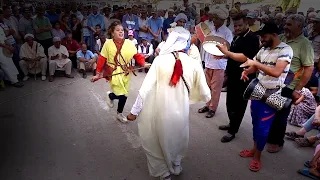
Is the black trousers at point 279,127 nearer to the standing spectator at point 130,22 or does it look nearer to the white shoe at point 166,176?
the white shoe at point 166,176

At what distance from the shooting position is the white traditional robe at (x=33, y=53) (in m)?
6.87

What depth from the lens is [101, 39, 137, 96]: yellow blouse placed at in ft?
12.8

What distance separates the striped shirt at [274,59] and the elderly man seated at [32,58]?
605cm

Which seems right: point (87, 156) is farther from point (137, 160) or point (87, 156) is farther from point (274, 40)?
point (274, 40)

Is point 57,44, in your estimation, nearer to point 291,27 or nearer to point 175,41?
point 175,41

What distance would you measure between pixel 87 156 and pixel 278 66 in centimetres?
266

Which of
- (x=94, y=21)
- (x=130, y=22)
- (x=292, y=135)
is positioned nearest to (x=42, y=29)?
(x=94, y=21)

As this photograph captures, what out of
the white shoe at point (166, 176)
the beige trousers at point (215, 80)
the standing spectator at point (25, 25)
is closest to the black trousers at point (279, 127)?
the beige trousers at point (215, 80)

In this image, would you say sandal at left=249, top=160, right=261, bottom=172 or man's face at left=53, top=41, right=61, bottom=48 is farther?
man's face at left=53, top=41, right=61, bottom=48

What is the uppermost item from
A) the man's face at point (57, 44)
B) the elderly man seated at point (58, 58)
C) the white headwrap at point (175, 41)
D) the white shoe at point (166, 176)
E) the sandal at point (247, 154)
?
the white headwrap at point (175, 41)

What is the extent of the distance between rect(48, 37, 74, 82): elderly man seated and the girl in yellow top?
3.63 m

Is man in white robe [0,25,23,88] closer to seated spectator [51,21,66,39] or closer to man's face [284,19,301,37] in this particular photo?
seated spectator [51,21,66,39]

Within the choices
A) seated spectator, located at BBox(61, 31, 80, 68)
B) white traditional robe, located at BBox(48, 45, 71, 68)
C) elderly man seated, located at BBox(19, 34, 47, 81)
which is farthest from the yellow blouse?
seated spectator, located at BBox(61, 31, 80, 68)

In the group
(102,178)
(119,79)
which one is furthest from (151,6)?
(102,178)
